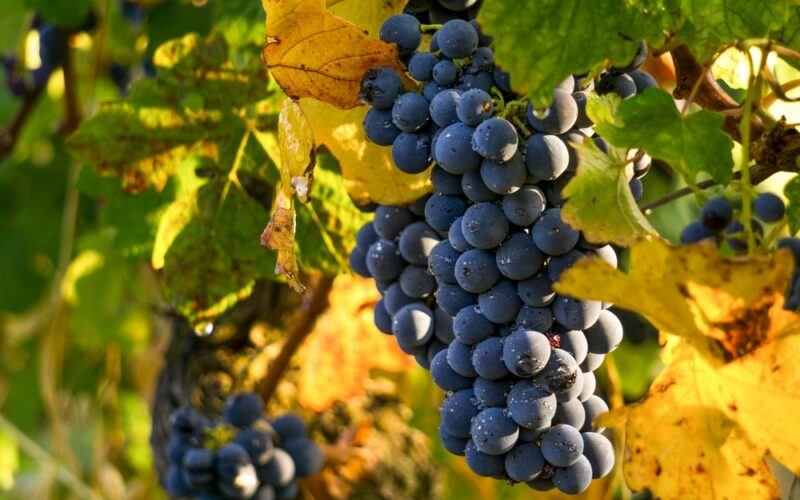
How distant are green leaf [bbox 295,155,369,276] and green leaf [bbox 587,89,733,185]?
1.22ft

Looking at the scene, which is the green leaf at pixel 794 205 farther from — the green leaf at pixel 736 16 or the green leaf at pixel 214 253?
the green leaf at pixel 214 253

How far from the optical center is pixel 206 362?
1.40 meters

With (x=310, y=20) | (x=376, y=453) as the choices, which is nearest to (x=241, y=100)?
(x=310, y=20)

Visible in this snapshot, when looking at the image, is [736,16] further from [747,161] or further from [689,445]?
[689,445]

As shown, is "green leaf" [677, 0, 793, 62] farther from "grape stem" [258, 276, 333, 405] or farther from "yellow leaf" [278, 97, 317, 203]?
"grape stem" [258, 276, 333, 405]

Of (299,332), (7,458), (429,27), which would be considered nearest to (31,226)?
(7,458)

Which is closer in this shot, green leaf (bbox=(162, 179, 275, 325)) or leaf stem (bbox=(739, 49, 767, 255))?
leaf stem (bbox=(739, 49, 767, 255))

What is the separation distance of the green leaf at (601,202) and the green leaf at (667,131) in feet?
0.07

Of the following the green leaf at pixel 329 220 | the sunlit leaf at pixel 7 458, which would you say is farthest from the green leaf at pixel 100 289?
the green leaf at pixel 329 220

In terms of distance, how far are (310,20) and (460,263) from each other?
227mm

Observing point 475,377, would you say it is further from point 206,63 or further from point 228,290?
point 206,63

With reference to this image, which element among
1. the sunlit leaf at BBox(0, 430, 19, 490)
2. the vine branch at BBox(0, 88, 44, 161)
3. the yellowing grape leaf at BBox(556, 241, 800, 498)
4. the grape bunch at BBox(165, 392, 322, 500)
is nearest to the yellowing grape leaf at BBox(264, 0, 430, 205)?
the yellowing grape leaf at BBox(556, 241, 800, 498)

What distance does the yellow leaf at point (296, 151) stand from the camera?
721 mm

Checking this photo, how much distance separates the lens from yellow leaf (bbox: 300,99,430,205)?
775mm
